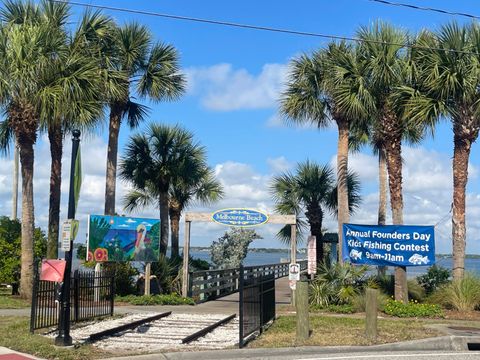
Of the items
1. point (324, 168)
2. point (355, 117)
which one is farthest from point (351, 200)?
point (355, 117)

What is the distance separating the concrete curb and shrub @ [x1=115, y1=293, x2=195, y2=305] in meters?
8.62

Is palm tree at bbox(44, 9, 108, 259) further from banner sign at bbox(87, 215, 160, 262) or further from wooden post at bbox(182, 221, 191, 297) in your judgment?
wooden post at bbox(182, 221, 191, 297)

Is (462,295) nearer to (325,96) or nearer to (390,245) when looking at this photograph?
(390,245)

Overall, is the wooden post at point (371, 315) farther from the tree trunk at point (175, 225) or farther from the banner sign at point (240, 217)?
the tree trunk at point (175, 225)

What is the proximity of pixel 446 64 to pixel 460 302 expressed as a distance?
670 centimetres

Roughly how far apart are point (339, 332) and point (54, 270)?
5923mm

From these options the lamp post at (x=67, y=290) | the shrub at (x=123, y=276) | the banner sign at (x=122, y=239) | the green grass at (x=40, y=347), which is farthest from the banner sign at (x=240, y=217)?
the lamp post at (x=67, y=290)

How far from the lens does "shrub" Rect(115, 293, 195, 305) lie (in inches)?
741

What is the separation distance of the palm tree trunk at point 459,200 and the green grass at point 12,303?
40.2ft

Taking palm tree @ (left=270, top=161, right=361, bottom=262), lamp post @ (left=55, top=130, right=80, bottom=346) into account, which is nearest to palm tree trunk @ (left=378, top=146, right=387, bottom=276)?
palm tree @ (left=270, top=161, right=361, bottom=262)

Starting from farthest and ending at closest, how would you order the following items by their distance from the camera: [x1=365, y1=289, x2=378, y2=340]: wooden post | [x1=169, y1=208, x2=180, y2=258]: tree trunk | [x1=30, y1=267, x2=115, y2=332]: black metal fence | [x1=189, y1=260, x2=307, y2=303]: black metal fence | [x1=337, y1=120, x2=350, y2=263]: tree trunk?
[x1=169, y1=208, x2=180, y2=258]: tree trunk → [x1=337, y1=120, x2=350, y2=263]: tree trunk → [x1=189, y1=260, x2=307, y2=303]: black metal fence → [x1=365, y1=289, x2=378, y2=340]: wooden post → [x1=30, y1=267, x2=115, y2=332]: black metal fence

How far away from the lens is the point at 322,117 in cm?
2159

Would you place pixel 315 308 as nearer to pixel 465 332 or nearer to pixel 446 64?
pixel 465 332

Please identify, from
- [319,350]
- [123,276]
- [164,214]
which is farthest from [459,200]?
[164,214]
